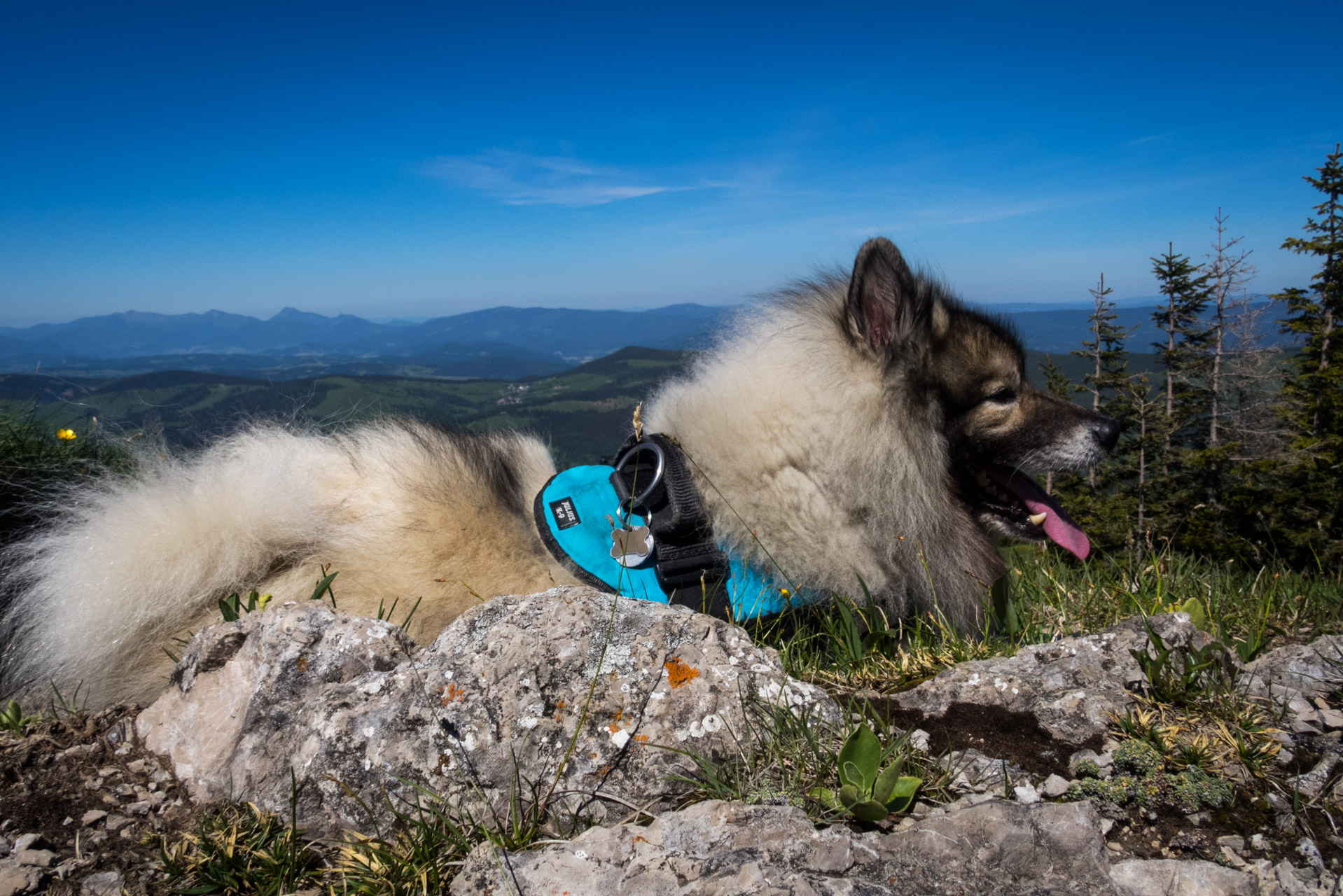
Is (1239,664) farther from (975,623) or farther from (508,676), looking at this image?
(508,676)

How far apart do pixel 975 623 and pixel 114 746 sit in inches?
151

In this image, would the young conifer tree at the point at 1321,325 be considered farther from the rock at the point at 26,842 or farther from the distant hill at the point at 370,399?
the rock at the point at 26,842

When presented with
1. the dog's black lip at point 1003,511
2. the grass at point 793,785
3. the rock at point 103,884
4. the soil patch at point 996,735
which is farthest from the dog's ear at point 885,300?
the rock at point 103,884

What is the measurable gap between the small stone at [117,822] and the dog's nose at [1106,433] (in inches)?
187

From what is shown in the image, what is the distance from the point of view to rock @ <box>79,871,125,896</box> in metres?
1.64

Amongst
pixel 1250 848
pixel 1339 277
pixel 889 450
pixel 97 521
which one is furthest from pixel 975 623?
pixel 1339 277

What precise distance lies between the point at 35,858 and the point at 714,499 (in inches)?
109

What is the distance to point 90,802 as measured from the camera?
6.34 feet

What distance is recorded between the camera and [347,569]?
3.35 m

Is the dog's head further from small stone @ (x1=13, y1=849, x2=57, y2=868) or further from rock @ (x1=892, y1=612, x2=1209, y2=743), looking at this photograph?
small stone @ (x1=13, y1=849, x2=57, y2=868)

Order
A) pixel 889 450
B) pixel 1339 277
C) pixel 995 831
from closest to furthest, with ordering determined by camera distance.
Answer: pixel 995 831
pixel 889 450
pixel 1339 277

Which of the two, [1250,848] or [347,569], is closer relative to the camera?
[1250,848]

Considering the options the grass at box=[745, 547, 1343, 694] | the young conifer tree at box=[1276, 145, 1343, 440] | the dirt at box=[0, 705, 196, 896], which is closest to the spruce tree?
the young conifer tree at box=[1276, 145, 1343, 440]

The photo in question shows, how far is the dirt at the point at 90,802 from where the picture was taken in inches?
67.9
